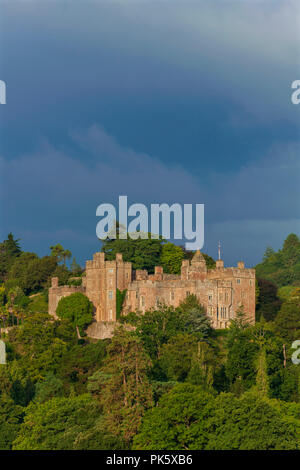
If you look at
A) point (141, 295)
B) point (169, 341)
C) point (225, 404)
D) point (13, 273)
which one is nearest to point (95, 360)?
point (169, 341)

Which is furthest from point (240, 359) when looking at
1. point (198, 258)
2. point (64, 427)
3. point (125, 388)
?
point (198, 258)

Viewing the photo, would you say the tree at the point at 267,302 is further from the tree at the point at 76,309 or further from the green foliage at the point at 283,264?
the green foliage at the point at 283,264

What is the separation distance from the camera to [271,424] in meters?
52.6

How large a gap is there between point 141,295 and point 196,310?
535 cm

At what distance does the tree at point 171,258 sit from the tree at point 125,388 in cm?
2533

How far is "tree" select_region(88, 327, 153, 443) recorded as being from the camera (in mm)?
54344

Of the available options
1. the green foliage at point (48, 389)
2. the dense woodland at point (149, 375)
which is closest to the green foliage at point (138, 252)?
the dense woodland at point (149, 375)

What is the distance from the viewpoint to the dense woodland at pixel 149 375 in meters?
→ 53.3

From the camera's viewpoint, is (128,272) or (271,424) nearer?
(271,424)

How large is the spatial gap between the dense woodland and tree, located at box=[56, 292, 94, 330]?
95 mm

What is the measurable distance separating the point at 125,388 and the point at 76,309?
21344 mm
